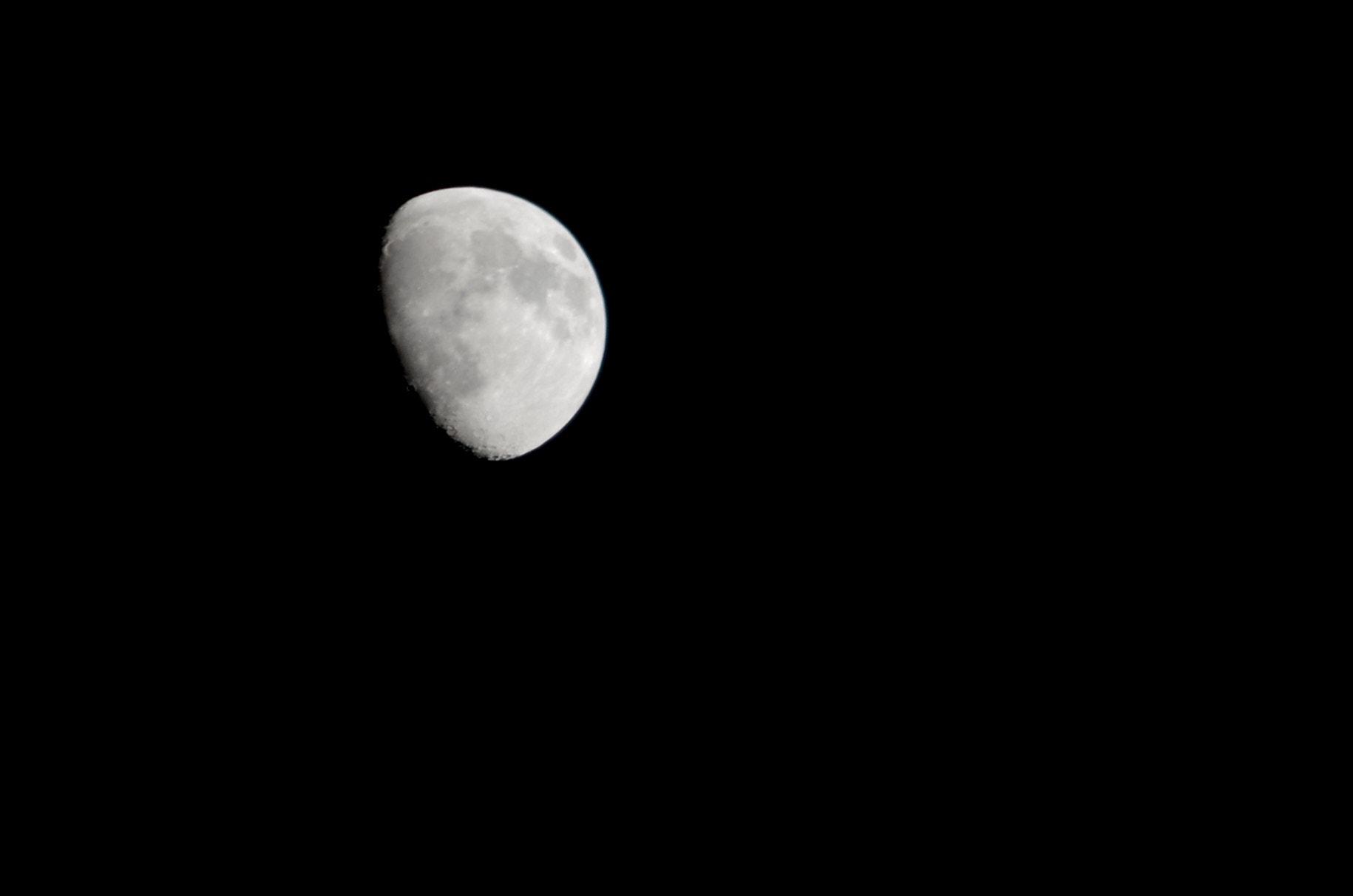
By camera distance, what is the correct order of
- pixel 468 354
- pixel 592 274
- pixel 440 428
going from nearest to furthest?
pixel 468 354
pixel 440 428
pixel 592 274

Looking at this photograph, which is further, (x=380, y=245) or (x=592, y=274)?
(x=592, y=274)

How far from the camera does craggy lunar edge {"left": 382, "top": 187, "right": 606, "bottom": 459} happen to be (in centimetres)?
246

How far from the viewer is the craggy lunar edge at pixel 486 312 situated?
2457 millimetres

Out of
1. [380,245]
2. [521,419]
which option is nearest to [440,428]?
[521,419]

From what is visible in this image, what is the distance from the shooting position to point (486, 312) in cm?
245

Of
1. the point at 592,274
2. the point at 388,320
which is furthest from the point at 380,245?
the point at 592,274

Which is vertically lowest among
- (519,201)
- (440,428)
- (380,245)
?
(440,428)

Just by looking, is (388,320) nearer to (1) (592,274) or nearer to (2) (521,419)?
(2) (521,419)

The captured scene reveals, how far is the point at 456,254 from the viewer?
8.13ft


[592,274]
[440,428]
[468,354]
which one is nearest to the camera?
[468,354]

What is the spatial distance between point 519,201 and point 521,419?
2.78 feet

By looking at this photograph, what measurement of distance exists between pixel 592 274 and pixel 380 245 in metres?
0.78

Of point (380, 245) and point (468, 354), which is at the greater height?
Result: point (380, 245)

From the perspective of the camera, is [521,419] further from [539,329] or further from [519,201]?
[519,201]
